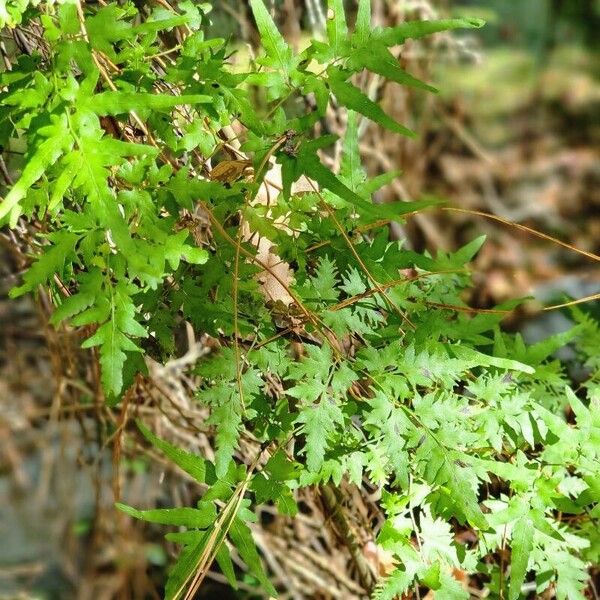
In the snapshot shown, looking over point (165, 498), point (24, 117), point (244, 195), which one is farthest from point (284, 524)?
point (24, 117)

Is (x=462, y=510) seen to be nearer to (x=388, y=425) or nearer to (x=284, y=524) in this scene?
(x=388, y=425)

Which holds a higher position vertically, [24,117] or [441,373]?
[24,117]

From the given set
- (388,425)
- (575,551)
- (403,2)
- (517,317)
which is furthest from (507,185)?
(388,425)

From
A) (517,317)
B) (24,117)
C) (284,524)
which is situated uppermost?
(24,117)

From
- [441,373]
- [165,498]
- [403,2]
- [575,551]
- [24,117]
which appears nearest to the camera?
[24,117]

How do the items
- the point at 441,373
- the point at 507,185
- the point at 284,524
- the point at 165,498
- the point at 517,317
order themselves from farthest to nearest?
1. the point at 507,185
2. the point at 517,317
3. the point at 165,498
4. the point at 284,524
5. the point at 441,373

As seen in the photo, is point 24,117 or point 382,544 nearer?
point 24,117
